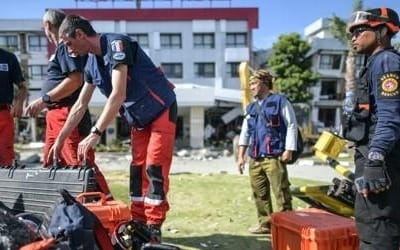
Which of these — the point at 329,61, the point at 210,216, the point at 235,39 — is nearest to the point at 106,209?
the point at 210,216

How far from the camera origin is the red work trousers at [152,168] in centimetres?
372

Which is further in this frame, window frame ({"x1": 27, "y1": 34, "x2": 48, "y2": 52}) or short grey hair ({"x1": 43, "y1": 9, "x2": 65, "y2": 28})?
window frame ({"x1": 27, "y1": 34, "x2": 48, "y2": 52})

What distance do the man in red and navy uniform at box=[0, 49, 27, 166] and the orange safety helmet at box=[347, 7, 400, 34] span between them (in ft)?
11.3

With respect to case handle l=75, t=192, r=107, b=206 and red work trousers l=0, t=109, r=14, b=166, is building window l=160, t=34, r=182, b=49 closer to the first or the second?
red work trousers l=0, t=109, r=14, b=166

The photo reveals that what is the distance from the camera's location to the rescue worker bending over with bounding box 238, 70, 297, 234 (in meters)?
5.35

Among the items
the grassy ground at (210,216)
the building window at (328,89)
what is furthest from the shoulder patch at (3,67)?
the building window at (328,89)

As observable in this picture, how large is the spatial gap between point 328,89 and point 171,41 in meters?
14.9

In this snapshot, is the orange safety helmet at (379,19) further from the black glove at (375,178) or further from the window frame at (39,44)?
the window frame at (39,44)

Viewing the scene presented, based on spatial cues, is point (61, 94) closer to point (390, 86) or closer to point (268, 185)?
point (268, 185)

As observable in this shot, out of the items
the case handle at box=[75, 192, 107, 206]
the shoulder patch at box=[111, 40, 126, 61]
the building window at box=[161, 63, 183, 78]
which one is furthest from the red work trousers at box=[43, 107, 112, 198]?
the building window at box=[161, 63, 183, 78]

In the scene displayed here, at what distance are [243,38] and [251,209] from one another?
121ft

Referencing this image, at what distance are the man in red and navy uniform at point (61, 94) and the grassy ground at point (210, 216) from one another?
1.37 meters

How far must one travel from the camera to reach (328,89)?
4562cm

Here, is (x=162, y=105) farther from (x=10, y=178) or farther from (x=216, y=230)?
(x=216, y=230)
